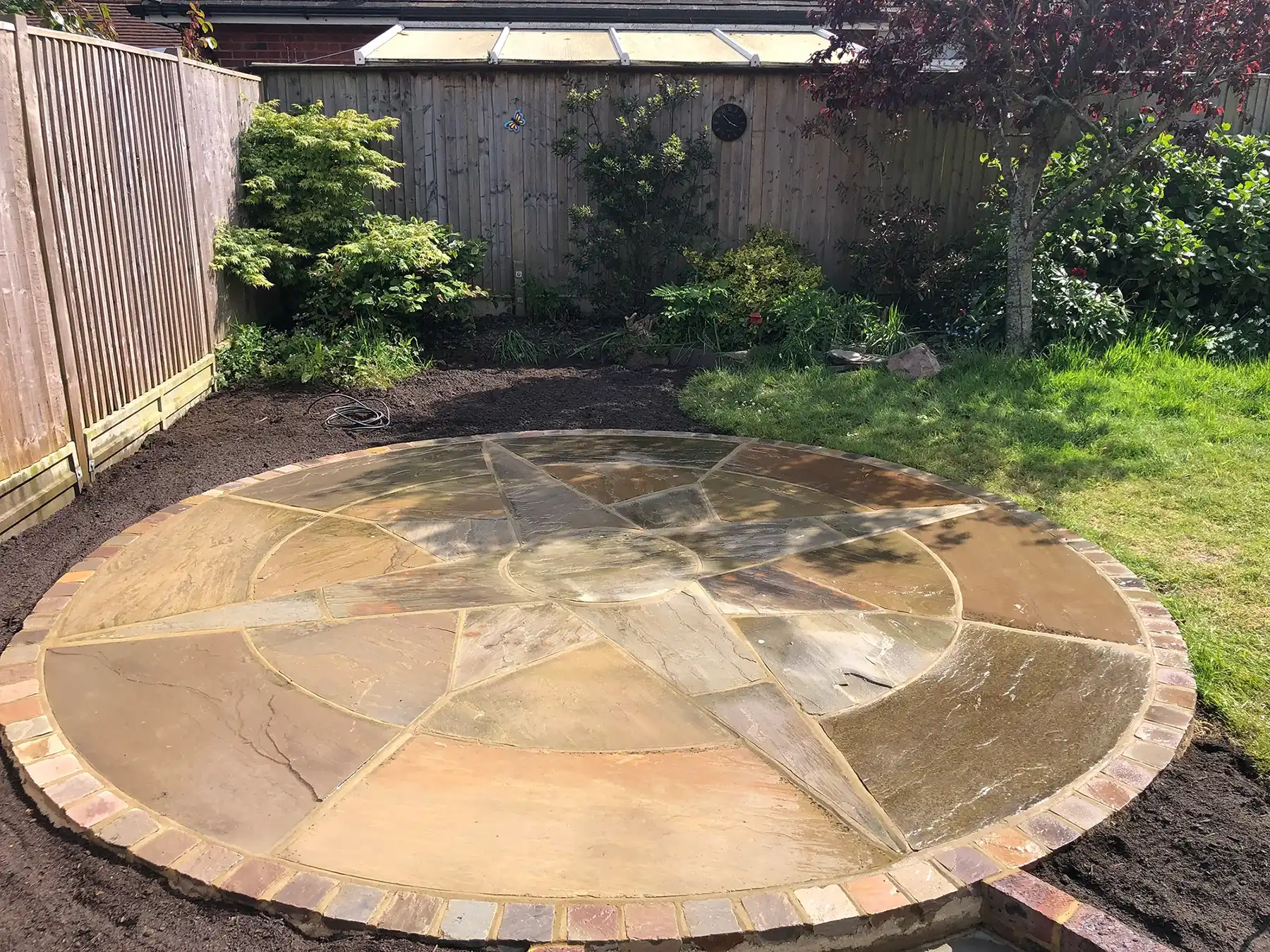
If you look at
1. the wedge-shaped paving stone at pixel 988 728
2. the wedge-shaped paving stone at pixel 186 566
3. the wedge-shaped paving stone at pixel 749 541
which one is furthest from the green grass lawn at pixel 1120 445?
the wedge-shaped paving stone at pixel 186 566

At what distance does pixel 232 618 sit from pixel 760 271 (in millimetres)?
5885

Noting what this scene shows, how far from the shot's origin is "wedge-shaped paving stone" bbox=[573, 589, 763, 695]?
3236 millimetres

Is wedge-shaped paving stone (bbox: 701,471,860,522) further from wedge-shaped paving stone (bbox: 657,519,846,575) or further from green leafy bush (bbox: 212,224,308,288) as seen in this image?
green leafy bush (bbox: 212,224,308,288)

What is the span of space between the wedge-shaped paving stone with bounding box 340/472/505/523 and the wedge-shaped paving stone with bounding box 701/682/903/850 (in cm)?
194

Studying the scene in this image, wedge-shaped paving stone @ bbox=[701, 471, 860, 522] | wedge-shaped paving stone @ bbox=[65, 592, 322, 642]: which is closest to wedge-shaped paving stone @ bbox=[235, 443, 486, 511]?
wedge-shaped paving stone @ bbox=[65, 592, 322, 642]

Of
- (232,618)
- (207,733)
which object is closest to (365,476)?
(232,618)

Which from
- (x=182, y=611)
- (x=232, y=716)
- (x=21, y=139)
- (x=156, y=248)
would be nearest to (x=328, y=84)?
(x=156, y=248)

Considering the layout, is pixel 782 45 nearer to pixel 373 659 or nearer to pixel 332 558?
pixel 332 558

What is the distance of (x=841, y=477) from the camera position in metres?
5.31

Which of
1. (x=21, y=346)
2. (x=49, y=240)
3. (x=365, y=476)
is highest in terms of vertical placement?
(x=49, y=240)

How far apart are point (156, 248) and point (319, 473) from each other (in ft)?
6.52

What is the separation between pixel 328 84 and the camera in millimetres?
8516

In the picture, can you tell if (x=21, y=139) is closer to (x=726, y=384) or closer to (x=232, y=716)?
(x=232, y=716)

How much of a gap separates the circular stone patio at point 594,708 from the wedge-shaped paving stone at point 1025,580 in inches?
0.7
